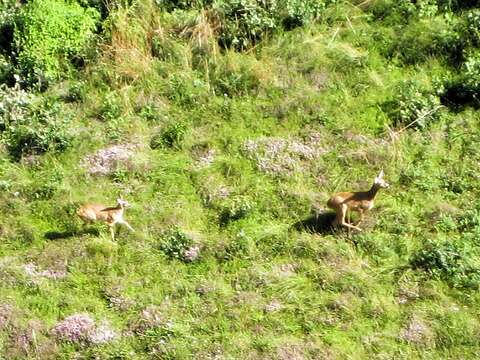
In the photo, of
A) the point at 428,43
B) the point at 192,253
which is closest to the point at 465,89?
the point at 428,43

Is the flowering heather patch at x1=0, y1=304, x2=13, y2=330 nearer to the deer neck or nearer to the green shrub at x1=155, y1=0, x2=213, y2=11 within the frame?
the deer neck

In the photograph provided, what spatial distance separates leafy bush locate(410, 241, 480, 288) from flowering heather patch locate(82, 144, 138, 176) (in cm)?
493

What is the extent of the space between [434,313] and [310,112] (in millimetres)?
4524

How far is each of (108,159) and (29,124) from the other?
1712 millimetres

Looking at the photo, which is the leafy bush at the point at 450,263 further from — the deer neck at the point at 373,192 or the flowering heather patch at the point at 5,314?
the flowering heather patch at the point at 5,314

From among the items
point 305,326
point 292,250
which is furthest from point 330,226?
point 305,326

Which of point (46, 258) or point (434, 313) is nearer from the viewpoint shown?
point (434, 313)

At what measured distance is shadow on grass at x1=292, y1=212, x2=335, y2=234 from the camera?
10.9 m

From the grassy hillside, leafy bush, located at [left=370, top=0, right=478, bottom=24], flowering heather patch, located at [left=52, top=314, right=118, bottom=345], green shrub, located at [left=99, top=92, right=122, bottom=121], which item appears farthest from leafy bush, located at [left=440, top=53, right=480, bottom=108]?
flowering heather patch, located at [left=52, top=314, right=118, bottom=345]

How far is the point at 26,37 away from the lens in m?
14.4

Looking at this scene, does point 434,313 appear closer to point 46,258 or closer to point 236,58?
point 46,258

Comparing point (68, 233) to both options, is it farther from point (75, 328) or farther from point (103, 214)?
point (75, 328)

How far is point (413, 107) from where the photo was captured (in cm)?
1250

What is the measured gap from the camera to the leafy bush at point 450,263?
32.3ft
